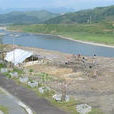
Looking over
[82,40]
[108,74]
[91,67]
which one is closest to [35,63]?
[91,67]

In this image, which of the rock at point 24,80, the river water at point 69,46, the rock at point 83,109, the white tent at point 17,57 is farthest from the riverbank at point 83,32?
the rock at point 83,109

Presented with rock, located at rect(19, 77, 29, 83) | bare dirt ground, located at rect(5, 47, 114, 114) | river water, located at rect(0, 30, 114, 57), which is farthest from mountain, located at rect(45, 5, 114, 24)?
rock, located at rect(19, 77, 29, 83)

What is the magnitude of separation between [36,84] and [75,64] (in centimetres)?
1196

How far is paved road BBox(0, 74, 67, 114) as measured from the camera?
75.4 feet

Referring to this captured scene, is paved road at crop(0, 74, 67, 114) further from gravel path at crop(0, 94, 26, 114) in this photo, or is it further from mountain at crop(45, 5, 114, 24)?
mountain at crop(45, 5, 114, 24)

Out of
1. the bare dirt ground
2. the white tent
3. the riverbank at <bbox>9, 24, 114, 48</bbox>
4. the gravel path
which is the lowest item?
the riverbank at <bbox>9, 24, 114, 48</bbox>

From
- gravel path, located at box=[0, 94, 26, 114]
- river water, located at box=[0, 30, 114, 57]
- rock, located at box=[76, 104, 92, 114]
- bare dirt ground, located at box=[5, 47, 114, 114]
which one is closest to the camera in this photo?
rock, located at box=[76, 104, 92, 114]

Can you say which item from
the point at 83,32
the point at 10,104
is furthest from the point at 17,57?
the point at 83,32

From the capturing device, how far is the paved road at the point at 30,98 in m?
23.0

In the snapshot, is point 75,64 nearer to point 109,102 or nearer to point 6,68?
point 6,68

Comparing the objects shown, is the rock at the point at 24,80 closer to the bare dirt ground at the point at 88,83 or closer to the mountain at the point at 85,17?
the bare dirt ground at the point at 88,83

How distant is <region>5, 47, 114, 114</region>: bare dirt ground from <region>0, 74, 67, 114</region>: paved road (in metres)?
3.25

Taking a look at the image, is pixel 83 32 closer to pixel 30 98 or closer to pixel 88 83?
pixel 88 83

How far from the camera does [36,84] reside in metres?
30.3
